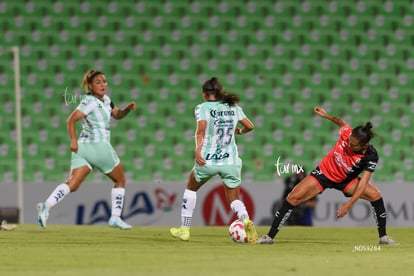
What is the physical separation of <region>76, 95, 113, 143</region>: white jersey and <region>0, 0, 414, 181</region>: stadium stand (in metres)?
5.89

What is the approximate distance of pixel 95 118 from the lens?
37.3ft

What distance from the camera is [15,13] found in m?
19.0

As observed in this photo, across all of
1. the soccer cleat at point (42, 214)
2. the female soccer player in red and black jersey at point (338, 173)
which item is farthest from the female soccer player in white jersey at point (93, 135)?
the female soccer player in red and black jersey at point (338, 173)

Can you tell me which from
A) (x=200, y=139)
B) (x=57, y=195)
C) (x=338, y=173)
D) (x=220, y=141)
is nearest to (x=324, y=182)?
(x=338, y=173)

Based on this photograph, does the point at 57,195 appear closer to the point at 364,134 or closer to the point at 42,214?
the point at 42,214

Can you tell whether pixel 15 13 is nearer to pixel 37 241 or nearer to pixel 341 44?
pixel 341 44

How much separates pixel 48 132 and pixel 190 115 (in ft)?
8.33

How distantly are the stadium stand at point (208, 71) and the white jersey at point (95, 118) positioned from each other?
19.3 feet

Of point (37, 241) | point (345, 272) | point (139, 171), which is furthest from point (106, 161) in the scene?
point (139, 171)

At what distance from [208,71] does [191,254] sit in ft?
32.0

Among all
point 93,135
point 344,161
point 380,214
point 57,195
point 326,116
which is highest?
point 326,116

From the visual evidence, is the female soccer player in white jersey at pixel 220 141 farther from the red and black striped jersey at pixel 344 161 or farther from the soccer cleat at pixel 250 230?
the red and black striped jersey at pixel 344 161

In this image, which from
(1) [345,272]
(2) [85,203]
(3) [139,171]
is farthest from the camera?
(3) [139,171]

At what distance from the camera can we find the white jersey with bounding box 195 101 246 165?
10180 mm
